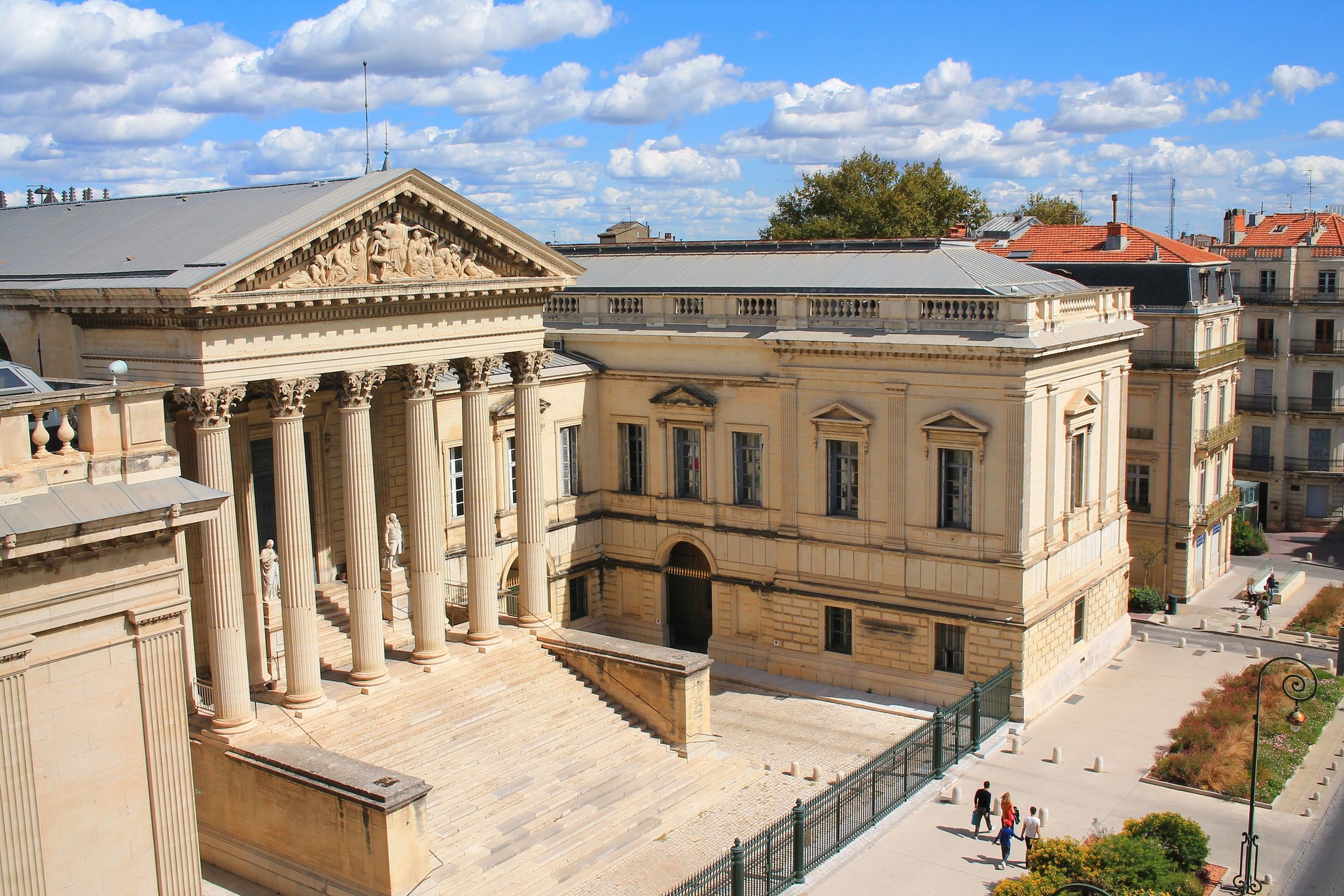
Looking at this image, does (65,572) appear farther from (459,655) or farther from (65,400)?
(459,655)

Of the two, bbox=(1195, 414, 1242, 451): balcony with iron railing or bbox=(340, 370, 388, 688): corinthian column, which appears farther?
bbox=(1195, 414, 1242, 451): balcony with iron railing

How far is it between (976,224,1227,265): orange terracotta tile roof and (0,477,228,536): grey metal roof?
35.7 meters

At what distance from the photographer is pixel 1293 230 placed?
60.8m

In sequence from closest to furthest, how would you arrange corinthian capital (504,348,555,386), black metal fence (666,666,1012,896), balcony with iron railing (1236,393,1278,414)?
1. black metal fence (666,666,1012,896)
2. corinthian capital (504,348,555,386)
3. balcony with iron railing (1236,393,1278,414)

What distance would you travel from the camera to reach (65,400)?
15234 millimetres

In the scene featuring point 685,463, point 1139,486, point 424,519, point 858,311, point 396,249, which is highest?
point 396,249

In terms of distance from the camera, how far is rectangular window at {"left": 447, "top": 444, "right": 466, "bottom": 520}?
33719mm

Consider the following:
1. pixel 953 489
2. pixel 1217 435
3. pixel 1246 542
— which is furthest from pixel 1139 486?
pixel 953 489

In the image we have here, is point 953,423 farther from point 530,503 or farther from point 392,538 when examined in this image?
point 392,538

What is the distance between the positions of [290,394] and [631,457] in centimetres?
1512

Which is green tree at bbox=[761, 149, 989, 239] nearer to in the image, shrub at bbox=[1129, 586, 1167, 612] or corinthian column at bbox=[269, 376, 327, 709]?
shrub at bbox=[1129, 586, 1167, 612]

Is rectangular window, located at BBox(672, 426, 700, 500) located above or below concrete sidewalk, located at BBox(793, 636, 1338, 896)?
above

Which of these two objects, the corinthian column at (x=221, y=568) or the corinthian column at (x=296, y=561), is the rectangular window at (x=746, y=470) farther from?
the corinthian column at (x=221, y=568)

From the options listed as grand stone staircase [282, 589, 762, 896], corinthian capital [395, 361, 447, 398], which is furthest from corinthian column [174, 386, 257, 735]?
corinthian capital [395, 361, 447, 398]
